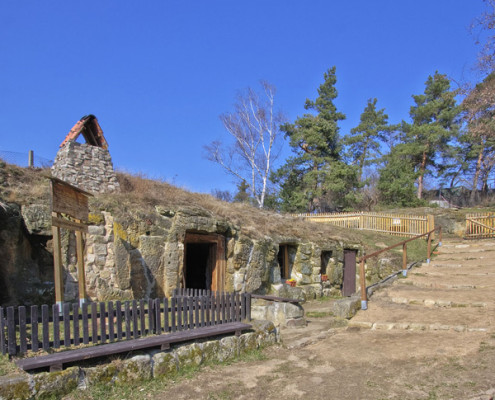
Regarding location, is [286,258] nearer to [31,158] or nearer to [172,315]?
[172,315]

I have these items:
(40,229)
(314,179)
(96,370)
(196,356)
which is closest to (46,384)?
(96,370)

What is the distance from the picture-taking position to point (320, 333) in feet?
26.2

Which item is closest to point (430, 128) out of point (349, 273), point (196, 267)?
point (349, 273)

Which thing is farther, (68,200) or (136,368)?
(68,200)

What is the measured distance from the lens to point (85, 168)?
13.1m

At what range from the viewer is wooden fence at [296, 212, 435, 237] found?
72.3 feet

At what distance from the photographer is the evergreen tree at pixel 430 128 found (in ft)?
107

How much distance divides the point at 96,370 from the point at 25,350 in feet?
3.06

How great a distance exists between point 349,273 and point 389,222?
7695 mm

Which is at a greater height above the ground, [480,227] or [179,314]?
[480,227]

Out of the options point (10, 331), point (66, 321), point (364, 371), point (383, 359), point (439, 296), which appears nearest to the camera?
point (10, 331)

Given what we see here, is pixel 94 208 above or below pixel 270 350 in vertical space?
above

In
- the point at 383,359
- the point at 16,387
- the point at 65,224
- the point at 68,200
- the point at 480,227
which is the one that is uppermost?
the point at 68,200

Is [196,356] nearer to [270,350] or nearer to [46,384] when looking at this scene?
[270,350]
